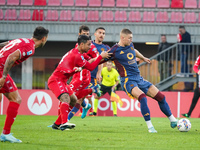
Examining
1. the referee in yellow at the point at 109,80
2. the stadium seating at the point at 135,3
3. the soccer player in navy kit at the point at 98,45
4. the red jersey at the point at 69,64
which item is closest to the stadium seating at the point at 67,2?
the stadium seating at the point at 135,3

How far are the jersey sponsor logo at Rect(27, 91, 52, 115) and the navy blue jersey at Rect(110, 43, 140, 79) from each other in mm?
8190

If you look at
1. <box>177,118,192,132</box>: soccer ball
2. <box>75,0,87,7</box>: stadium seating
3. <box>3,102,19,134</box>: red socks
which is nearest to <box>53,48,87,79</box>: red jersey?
<box>3,102,19,134</box>: red socks

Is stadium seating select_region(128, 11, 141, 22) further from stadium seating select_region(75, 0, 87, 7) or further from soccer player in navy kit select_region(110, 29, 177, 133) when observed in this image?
soccer player in navy kit select_region(110, 29, 177, 133)

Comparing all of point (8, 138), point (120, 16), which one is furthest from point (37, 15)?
point (8, 138)

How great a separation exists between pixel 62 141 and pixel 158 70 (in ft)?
35.6

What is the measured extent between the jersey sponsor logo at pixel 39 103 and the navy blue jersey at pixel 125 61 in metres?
8.19

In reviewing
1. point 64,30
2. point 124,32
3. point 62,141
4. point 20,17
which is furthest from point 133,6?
point 62,141

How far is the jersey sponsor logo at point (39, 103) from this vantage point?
15789 mm

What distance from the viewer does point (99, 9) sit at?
22.3 metres

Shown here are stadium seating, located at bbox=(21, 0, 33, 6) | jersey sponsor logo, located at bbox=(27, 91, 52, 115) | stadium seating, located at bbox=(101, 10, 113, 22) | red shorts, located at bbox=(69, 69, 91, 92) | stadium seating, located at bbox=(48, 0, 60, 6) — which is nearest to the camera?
red shorts, located at bbox=(69, 69, 91, 92)

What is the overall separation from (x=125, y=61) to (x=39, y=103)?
844cm

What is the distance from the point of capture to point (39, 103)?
15930 mm

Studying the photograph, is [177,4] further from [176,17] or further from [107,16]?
[107,16]

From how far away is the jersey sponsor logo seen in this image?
15789 millimetres
